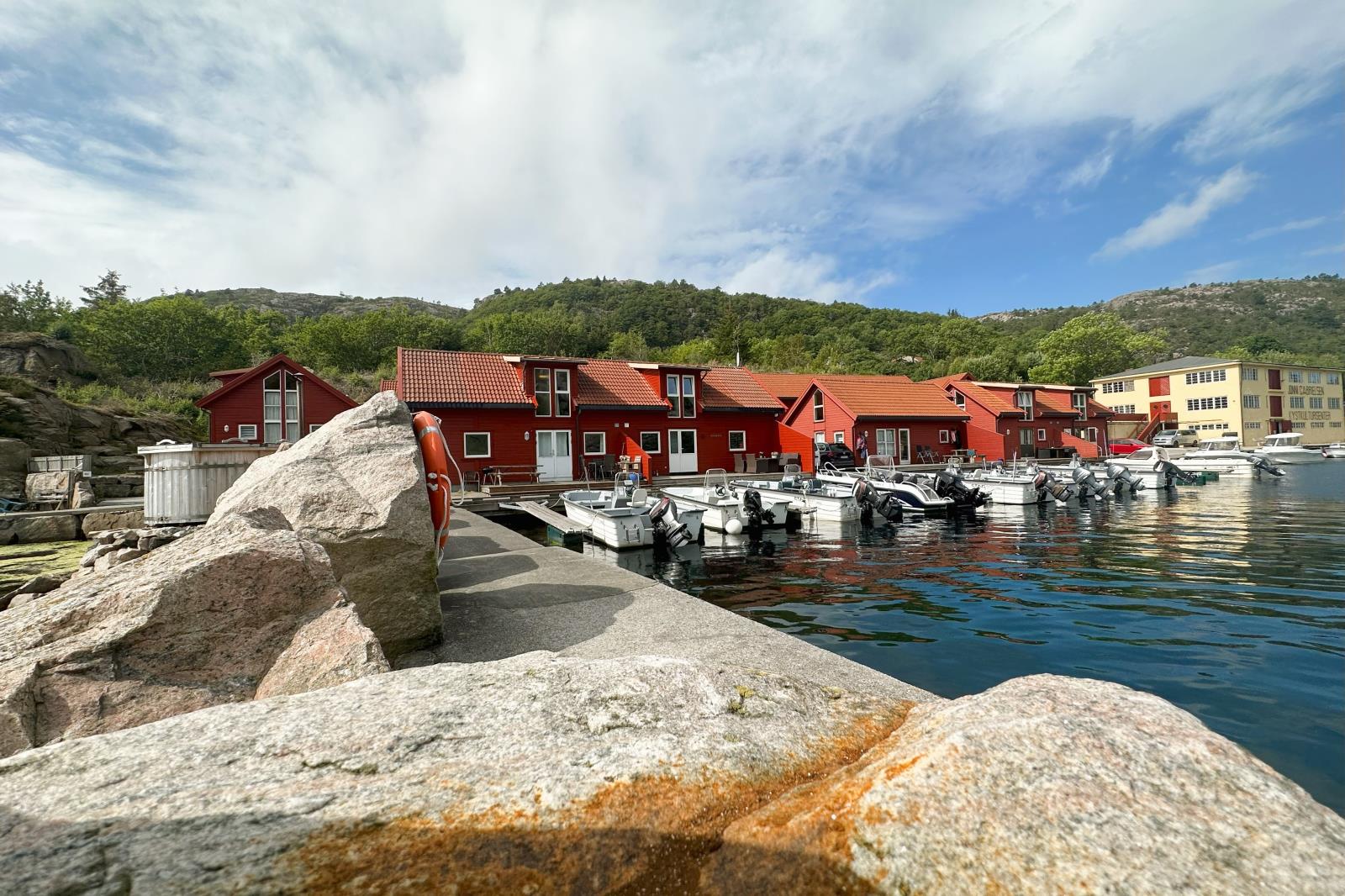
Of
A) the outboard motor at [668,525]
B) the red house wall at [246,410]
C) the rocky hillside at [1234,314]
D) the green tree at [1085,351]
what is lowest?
the outboard motor at [668,525]

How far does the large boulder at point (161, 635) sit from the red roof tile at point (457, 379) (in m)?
21.0

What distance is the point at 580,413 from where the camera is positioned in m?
26.7

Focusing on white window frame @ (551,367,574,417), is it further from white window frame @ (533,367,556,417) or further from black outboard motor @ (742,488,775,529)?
black outboard motor @ (742,488,775,529)

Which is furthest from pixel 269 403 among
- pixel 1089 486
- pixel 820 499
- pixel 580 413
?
pixel 1089 486

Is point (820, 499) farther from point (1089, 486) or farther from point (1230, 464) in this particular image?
point (1230, 464)

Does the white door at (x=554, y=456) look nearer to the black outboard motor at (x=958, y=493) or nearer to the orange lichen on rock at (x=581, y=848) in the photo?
the black outboard motor at (x=958, y=493)

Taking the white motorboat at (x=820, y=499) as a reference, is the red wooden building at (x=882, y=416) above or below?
above

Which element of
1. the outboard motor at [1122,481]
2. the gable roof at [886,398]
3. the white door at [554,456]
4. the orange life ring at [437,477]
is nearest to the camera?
the orange life ring at [437,477]

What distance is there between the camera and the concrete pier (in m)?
4.29

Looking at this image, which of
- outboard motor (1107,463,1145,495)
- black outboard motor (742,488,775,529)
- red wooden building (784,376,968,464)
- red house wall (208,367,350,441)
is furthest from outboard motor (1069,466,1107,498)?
red house wall (208,367,350,441)

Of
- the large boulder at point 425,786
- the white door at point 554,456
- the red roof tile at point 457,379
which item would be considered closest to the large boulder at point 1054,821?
the large boulder at point 425,786

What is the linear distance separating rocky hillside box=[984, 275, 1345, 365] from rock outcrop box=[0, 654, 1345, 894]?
118561 mm

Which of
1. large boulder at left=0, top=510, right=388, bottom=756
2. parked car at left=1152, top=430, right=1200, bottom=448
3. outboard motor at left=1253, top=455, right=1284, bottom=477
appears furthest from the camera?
parked car at left=1152, top=430, right=1200, bottom=448

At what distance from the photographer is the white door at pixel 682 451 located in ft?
94.4
